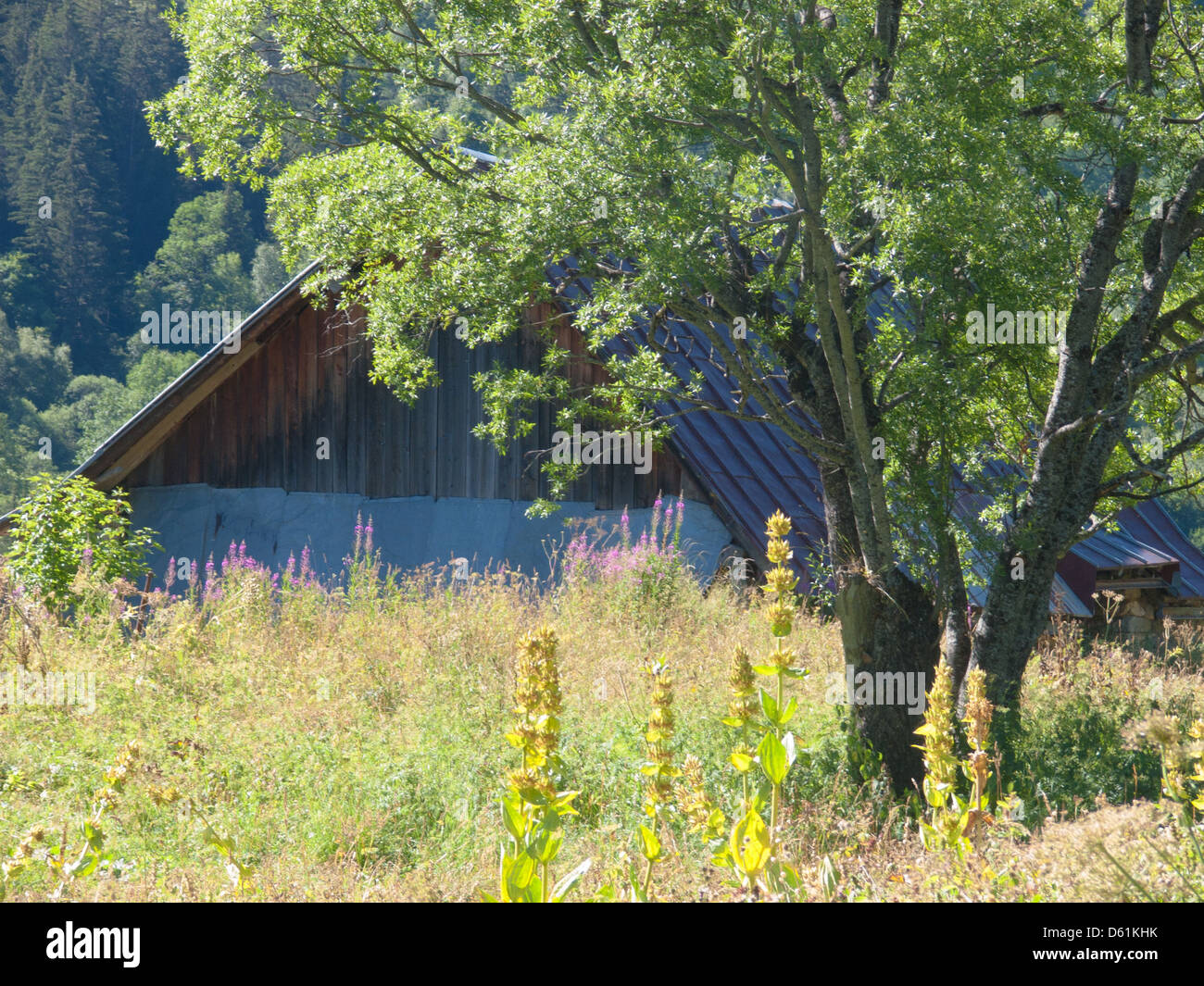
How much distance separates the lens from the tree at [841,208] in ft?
20.4

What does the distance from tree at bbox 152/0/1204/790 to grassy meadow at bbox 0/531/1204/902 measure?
1258mm

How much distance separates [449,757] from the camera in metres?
6.37

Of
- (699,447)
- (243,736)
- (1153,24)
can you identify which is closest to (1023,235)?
(1153,24)

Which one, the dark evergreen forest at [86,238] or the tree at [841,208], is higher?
the dark evergreen forest at [86,238]

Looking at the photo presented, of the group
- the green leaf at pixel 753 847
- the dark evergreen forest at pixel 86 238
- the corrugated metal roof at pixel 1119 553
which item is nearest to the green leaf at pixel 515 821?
the green leaf at pixel 753 847

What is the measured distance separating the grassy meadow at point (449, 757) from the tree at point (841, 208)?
4.13 ft

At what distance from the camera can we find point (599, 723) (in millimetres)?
7012

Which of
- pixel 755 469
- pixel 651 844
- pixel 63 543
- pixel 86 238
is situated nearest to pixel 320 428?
pixel 63 543

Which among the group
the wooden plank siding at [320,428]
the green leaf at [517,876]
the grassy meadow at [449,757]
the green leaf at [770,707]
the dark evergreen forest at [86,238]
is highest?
the dark evergreen forest at [86,238]

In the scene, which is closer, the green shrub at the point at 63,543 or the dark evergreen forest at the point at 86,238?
the green shrub at the point at 63,543

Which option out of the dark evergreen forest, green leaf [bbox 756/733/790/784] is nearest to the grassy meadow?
green leaf [bbox 756/733/790/784]

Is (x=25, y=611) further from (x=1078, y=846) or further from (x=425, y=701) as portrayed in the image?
(x=1078, y=846)

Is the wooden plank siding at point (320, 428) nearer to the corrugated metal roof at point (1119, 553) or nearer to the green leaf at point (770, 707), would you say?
the corrugated metal roof at point (1119, 553)

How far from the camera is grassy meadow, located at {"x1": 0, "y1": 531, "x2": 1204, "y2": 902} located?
3.70 m
